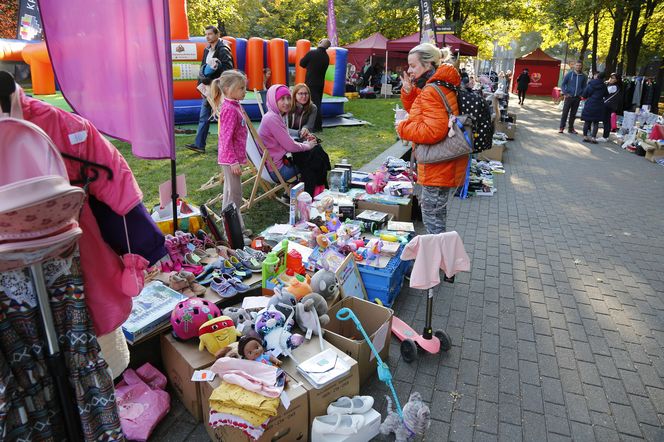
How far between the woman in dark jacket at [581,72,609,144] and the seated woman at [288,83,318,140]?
920 centimetres

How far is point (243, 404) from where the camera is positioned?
2152 mm

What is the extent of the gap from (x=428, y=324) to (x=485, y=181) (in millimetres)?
5402

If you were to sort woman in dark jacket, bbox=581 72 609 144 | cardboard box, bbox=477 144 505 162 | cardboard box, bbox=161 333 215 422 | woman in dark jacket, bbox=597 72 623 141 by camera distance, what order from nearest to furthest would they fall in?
cardboard box, bbox=161 333 215 422, cardboard box, bbox=477 144 505 162, woman in dark jacket, bbox=581 72 609 144, woman in dark jacket, bbox=597 72 623 141

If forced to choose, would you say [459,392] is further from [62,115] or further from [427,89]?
[62,115]

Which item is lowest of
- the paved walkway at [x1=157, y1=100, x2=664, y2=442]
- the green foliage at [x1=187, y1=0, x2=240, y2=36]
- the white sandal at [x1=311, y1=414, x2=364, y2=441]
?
the paved walkway at [x1=157, y1=100, x2=664, y2=442]

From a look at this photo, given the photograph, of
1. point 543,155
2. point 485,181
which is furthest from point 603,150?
point 485,181

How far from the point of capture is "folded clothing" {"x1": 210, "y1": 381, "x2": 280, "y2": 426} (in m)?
2.14

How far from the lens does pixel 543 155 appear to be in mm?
11023

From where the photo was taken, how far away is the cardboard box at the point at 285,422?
87.4 inches

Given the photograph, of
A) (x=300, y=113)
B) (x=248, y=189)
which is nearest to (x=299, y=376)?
(x=248, y=189)

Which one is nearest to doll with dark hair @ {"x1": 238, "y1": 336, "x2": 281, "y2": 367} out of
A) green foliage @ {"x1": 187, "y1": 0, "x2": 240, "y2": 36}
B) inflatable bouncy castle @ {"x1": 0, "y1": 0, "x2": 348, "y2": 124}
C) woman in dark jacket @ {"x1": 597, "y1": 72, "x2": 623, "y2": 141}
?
inflatable bouncy castle @ {"x1": 0, "y1": 0, "x2": 348, "y2": 124}

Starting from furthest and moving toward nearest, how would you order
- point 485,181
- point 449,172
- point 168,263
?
point 485,181 → point 449,172 → point 168,263

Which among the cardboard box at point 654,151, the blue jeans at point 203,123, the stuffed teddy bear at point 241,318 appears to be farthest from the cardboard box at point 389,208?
the cardboard box at point 654,151

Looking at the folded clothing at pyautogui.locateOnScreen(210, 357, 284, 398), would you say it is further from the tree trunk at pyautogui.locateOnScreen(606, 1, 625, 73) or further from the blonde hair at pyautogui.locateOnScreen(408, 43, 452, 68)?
the tree trunk at pyautogui.locateOnScreen(606, 1, 625, 73)
